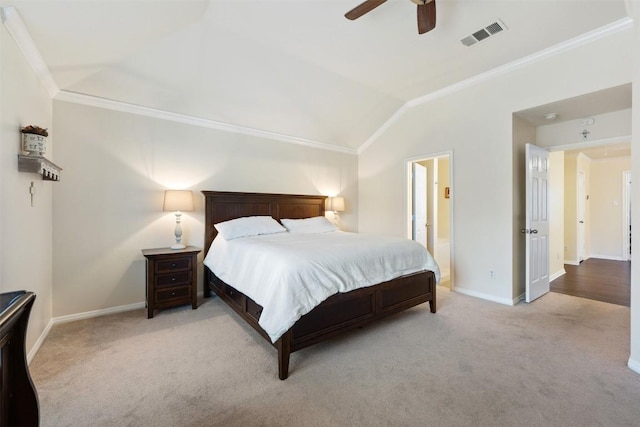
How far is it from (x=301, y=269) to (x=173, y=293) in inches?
78.6

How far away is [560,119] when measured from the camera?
3.68 meters

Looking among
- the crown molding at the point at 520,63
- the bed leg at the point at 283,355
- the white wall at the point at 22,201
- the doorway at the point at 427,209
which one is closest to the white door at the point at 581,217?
the doorway at the point at 427,209

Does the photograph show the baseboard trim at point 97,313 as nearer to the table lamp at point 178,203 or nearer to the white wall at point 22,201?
the white wall at point 22,201

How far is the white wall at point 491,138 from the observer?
2.95m

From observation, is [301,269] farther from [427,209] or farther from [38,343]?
[427,209]

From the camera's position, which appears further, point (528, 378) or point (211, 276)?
point (211, 276)

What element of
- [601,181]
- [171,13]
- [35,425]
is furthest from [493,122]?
[601,181]

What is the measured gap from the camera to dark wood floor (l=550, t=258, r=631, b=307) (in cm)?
380

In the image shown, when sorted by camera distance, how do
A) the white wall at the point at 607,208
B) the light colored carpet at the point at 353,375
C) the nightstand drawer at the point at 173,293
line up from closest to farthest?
the light colored carpet at the point at 353,375, the nightstand drawer at the point at 173,293, the white wall at the point at 607,208

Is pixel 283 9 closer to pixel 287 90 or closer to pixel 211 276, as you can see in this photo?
pixel 287 90

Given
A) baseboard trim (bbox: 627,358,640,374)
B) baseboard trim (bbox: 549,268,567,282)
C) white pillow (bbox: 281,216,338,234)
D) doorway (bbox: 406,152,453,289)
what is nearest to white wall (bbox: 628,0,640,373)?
baseboard trim (bbox: 627,358,640,374)

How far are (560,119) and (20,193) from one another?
19.4 ft

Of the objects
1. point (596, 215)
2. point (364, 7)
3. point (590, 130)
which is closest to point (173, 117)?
point (364, 7)

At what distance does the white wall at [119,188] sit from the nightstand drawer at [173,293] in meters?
0.51
